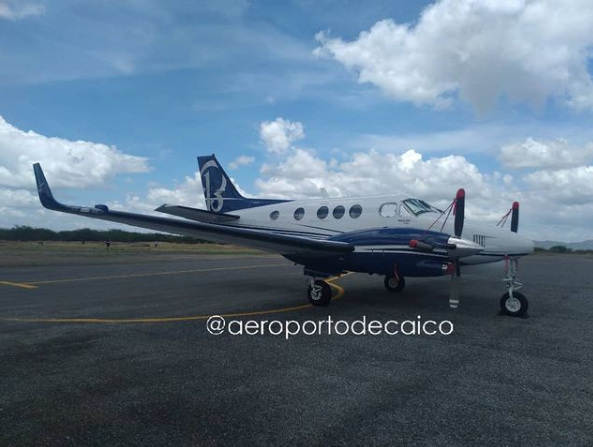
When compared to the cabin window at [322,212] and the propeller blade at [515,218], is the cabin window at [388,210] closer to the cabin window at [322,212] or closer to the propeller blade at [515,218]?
the cabin window at [322,212]

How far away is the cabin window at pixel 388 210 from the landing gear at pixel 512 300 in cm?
306

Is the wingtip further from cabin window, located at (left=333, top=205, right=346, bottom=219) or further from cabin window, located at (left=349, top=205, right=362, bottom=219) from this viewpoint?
cabin window, located at (left=349, top=205, right=362, bottom=219)

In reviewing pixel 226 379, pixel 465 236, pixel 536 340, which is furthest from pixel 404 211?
pixel 226 379

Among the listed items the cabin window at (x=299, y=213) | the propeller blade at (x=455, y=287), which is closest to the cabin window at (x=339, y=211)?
the cabin window at (x=299, y=213)

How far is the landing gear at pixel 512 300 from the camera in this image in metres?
8.76

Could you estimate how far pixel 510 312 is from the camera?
8.92 meters

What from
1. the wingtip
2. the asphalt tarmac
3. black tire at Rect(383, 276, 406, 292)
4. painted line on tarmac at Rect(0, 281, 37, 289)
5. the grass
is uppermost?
the wingtip

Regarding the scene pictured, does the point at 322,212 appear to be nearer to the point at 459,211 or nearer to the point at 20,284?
the point at 459,211

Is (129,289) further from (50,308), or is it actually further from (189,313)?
(189,313)

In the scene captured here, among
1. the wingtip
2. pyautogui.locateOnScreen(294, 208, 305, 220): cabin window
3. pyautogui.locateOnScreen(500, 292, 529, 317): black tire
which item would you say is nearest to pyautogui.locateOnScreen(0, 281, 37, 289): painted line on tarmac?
the wingtip

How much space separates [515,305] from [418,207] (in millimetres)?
3259

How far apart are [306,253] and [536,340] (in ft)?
17.6

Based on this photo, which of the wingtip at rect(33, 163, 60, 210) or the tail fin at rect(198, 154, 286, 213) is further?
the tail fin at rect(198, 154, 286, 213)

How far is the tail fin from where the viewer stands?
16.5 meters
